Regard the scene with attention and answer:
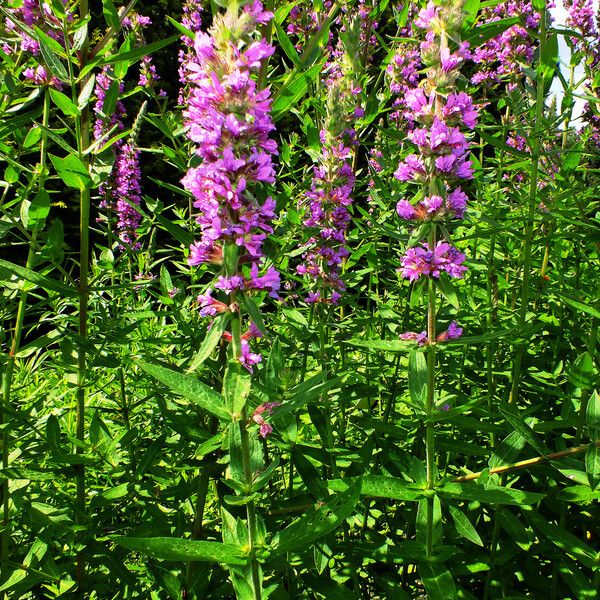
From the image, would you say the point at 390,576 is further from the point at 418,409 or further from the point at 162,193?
the point at 162,193

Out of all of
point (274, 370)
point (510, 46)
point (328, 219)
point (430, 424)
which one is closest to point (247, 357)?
point (274, 370)

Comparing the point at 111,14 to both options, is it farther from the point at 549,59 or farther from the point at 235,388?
the point at 549,59

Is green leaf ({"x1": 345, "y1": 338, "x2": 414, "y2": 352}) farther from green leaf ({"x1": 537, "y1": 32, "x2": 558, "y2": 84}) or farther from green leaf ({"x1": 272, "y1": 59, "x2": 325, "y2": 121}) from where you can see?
green leaf ({"x1": 537, "y1": 32, "x2": 558, "y2": 84})

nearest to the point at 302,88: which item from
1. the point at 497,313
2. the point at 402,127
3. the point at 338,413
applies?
the point at 338,413

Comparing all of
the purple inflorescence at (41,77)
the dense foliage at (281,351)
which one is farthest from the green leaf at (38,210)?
→ the purple inflorescence at (41,77)

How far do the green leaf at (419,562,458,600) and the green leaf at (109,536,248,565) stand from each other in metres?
0.69

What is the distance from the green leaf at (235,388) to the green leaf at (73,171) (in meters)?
0.84

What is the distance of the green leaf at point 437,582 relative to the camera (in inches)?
76.9

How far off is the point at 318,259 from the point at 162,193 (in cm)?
760

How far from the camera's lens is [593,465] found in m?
2.05

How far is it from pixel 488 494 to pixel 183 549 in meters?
0.98

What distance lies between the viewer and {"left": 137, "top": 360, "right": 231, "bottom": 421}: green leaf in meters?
1.56

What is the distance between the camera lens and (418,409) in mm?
2016

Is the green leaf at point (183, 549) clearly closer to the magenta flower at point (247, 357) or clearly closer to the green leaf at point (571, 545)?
the magenta flower at point (247, 357)
